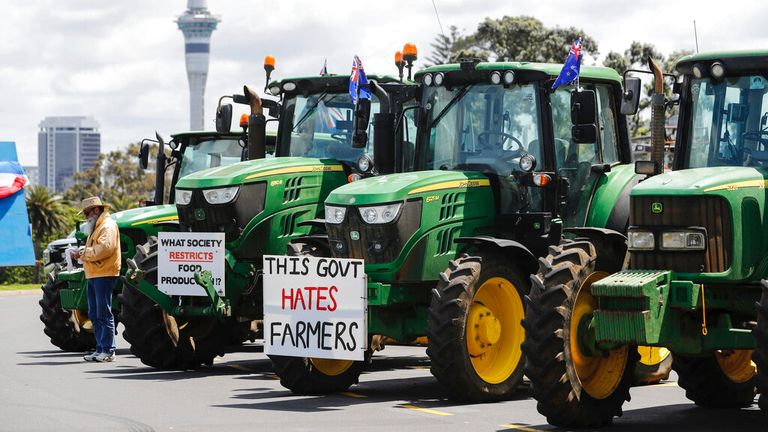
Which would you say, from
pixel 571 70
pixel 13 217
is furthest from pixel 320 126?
pixel 13 217

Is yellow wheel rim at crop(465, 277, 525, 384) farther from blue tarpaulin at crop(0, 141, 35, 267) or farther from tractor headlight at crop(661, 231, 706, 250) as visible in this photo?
blue tarpaulin at crop(0, 141, 35, 267)

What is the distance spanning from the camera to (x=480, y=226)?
45.8 feet

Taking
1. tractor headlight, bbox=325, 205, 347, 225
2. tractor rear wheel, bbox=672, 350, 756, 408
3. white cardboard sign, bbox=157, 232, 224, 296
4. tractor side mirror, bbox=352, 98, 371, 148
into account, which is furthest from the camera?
white cardboard sign, bbox=157, 232, 224, 296

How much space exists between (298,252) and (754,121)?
4.56 meters

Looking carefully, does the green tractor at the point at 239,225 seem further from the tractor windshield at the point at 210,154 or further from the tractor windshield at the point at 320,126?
the tractor windshield at the point at 210,154

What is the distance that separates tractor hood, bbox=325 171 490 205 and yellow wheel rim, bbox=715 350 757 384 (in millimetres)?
2829

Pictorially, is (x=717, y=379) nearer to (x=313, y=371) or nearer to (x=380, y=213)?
(x=380, y=213)

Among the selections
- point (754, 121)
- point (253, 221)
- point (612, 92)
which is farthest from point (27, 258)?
point (754, 121)

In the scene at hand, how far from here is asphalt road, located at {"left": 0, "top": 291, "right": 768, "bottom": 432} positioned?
11508mm

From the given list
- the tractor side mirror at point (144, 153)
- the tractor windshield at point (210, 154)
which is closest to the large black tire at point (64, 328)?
the tractor side mirror at point (144, 153)

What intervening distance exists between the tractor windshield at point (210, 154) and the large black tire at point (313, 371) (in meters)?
6.18

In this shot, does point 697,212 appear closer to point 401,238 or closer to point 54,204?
point 401,238

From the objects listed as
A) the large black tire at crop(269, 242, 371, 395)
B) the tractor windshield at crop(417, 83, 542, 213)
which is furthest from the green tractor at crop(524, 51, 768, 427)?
the large black tire at crop(269, 242, 371, 395)

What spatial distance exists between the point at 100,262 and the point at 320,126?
2.98m
